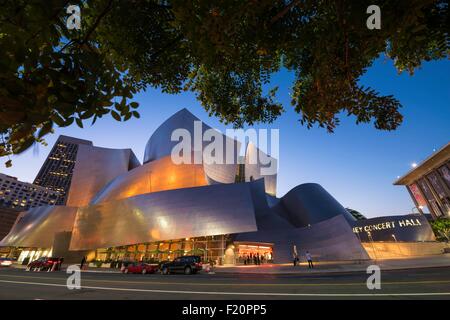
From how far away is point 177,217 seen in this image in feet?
120

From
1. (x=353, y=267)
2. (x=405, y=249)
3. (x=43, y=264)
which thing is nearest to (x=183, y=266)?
(x=353, y=267)

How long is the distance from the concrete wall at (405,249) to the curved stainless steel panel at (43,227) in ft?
180

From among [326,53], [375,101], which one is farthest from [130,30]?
[375,101]

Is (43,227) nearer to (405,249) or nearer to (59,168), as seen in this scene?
(405,249)

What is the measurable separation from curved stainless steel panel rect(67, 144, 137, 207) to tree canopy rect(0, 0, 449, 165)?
57463 millimetres

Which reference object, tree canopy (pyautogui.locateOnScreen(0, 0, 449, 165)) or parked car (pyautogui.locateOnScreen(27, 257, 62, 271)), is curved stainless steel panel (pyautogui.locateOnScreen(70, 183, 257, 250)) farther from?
tree canopy (pyautogui.locateOnScreen(0, 0, 449, 165))

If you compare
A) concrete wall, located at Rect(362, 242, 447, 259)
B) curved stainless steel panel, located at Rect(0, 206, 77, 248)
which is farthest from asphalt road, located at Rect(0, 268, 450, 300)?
curved stainless steel panel, located at Rect(0, 206, 77, 248)

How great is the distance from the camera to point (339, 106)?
421cm

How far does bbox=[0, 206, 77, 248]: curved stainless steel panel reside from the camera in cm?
4822

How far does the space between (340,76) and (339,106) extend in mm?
482

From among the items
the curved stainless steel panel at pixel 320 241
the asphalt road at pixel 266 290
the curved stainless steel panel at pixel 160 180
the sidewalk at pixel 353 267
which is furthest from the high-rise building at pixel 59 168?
the asphalt road at pixel 266 290

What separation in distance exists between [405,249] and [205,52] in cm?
4259

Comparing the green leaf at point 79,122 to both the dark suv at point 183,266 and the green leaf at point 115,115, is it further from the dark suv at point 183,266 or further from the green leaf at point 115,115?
the dark suv at point 183,266

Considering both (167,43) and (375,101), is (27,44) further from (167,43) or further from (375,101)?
(375,101)
